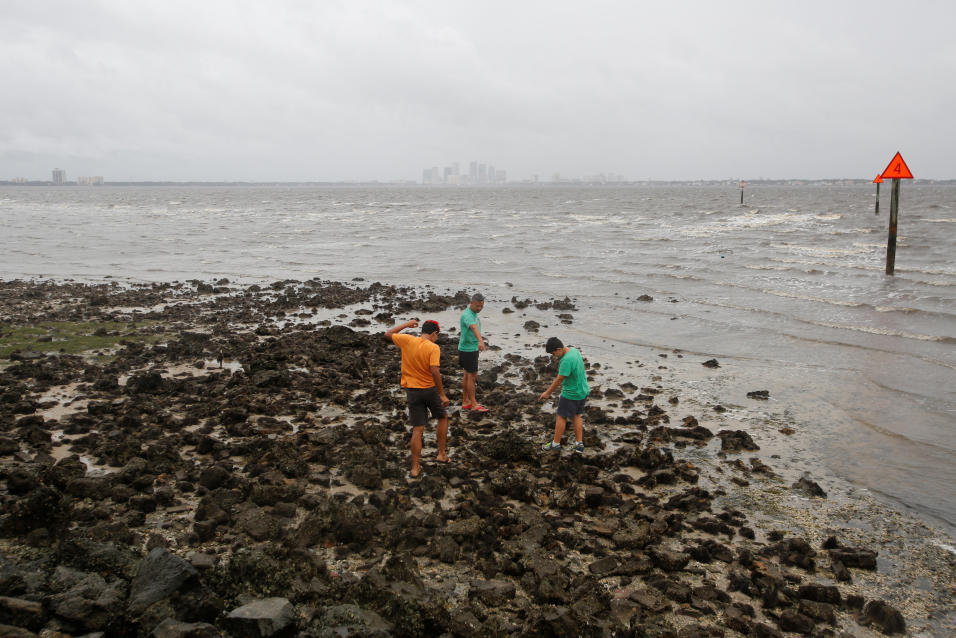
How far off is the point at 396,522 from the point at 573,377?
3244mm

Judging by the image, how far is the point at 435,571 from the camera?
19.2ft

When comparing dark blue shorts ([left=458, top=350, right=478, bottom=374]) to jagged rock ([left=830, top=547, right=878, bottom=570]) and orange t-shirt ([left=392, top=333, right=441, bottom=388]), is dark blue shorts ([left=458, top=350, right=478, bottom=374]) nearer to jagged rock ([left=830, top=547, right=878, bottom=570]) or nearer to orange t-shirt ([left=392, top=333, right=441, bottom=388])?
orange t-shirt ([left=392, top=333, right=441, bottom=388])

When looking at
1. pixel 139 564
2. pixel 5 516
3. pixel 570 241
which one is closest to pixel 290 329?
pixel 5 516

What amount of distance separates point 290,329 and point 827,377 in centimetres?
1226

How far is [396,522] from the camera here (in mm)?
6559

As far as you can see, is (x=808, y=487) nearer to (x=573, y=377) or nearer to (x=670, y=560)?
(x=670, y=560)

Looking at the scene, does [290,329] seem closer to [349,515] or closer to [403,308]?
[403,308]

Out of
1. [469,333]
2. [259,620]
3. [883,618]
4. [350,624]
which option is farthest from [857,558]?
[469,333]

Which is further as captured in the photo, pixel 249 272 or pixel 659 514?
pixel 249 272

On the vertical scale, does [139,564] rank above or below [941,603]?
above

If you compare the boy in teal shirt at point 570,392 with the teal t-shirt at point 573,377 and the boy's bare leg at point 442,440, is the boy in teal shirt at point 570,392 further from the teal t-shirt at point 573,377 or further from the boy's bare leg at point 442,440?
the boy's bare leg at point 442,440

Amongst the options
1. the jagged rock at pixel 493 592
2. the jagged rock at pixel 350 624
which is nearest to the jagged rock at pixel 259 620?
the jagged rock at pixel 350 624

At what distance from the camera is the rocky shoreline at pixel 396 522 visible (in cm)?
495

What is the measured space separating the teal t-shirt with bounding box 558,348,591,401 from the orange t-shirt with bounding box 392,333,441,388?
72.7 inches
